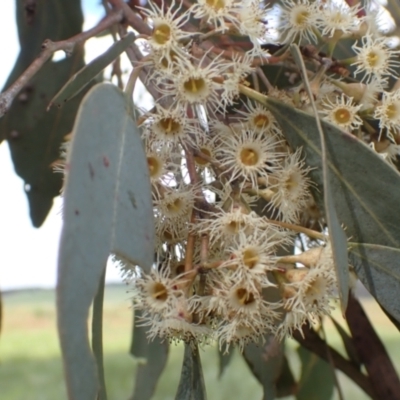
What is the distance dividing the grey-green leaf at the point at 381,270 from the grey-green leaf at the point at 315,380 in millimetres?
868

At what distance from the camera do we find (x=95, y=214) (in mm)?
519

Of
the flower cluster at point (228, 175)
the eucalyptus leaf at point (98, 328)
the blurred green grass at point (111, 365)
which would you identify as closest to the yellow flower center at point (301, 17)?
the flower cluster at point (228, 175)

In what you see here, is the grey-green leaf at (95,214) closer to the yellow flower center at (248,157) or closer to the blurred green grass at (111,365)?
the yellow flower center at (248,157)

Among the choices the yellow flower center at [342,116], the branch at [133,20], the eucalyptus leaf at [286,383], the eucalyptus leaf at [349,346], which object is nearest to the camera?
the yellow flower center at [342,116]

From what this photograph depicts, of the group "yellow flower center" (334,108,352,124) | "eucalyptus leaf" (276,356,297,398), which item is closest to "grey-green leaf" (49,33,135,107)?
"yellow flower center" (334,108,352,124)

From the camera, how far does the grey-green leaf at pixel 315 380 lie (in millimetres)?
1554

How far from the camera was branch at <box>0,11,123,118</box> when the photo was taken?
26.8 inches

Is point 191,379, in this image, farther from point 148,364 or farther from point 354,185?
point 148,364

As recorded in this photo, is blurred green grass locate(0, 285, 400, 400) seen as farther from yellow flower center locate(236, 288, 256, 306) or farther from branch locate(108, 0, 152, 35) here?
yellow flower center locate(236, 288, 256, 306)

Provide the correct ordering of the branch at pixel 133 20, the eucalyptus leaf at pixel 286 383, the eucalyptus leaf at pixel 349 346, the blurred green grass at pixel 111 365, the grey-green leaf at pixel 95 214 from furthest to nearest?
1. the blurred green grass at pixel 111 365
2. the eucalyptus leaf at pixel 286 383
3. the eucalyptus leaf at pixel 349 346
4. the branch at pixel 133 20
5. the grey-green leaf at pixel 95 214

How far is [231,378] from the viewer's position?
3.73 meters

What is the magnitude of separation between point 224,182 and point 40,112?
2.57 ft

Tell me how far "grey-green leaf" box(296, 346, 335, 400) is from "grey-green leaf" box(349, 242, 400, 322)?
0.87m

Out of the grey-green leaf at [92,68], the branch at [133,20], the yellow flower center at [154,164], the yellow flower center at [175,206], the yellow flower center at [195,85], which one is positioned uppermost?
the branch at [133,20]
